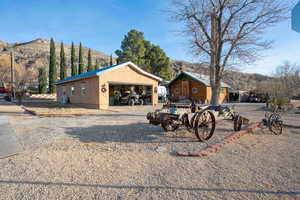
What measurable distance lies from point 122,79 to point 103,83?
6.36 ft

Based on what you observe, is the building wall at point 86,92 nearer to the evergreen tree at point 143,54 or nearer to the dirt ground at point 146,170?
the dirt ground at point 146,170

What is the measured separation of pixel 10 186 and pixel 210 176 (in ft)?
10.2

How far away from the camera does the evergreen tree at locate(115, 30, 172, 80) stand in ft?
103

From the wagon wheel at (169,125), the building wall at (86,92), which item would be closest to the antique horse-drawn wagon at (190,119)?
the wagon wheel at (169,125)

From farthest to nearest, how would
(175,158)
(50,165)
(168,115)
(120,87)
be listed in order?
(120,87)
(168,115)
(175,158)
(50,165)

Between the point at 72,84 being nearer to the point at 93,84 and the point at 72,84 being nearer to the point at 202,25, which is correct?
the point at 93,84

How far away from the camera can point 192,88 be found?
24.4 m

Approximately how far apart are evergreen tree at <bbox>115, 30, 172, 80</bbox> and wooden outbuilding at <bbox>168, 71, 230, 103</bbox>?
25.3ft

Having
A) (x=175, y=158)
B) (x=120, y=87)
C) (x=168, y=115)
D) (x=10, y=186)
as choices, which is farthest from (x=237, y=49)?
(x=120, y=87)

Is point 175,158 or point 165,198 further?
point 175,158

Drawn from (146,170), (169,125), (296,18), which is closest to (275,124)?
(169,125)

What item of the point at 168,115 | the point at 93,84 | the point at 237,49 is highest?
the point at 237,49

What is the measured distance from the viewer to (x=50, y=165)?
317 cm

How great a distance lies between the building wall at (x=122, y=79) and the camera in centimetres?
1369
